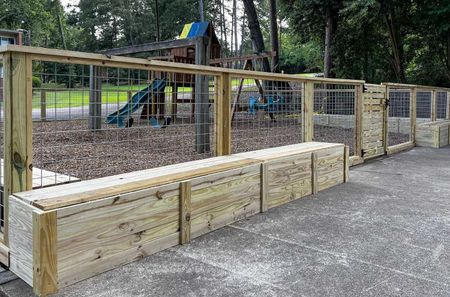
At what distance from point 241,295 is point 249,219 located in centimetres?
123

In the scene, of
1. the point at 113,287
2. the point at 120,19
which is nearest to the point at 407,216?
the point at 113,287

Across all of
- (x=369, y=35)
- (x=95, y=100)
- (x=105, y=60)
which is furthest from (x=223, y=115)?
(x=369, y=35)

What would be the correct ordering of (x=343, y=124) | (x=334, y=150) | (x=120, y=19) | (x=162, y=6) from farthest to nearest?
1. (x=120, y=19)
2. (x=162, y=6)
3. (x=343, y=124)
4. (x=334, y=150)

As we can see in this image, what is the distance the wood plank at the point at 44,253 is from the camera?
1.79m

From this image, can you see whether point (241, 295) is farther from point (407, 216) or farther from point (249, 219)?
point (407, 216)

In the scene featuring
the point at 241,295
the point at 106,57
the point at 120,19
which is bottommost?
the point at 241,295

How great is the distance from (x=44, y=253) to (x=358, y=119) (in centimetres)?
470

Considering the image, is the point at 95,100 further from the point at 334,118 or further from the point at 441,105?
the point at 441,105

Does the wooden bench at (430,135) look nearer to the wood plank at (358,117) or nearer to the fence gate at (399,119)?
the fence gate at (399,119)

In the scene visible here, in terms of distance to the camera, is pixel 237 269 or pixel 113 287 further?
pixel 237 269

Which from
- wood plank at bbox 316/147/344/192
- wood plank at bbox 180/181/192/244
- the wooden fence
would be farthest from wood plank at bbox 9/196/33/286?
wood plank at bbox 316/147/344/192

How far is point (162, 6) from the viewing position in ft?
105

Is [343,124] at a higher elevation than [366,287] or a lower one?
higher

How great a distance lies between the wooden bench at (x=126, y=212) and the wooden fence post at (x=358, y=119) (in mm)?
2550
